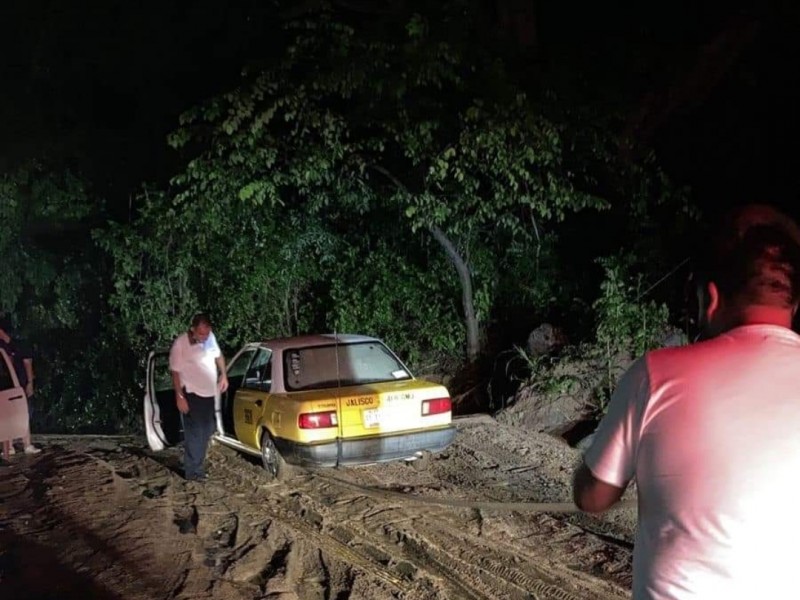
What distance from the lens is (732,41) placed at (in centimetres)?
995

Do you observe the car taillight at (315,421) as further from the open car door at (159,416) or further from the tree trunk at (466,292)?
the tree trunk at (466,292)

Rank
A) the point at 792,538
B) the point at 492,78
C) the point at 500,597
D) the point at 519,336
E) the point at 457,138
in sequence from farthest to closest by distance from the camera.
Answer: the point at 519,336
the point at 457,138
the point at 492,78
the point at 500,597
the point at 792,538

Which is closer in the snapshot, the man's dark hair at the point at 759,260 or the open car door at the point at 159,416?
the man's dark hair at the point at 759,260

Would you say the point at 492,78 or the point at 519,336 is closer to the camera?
the point at 492,78

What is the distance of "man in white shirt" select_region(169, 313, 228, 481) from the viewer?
7691 mm

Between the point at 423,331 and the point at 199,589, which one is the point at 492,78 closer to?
the point at 423,331

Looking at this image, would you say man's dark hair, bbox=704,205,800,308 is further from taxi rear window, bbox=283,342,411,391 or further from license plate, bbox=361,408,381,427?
taxi rear window, bbox=283,342,411,391

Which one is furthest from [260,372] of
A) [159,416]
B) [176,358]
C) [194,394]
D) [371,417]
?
[159,416]

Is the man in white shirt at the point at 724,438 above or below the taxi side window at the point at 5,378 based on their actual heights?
above

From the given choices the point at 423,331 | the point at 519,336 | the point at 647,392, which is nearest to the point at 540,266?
the point at 519,336

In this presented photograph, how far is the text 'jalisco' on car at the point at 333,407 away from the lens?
22.7 ft

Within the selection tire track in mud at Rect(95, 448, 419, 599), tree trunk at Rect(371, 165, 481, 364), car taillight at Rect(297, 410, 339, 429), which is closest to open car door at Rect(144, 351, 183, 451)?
tire track in mud at Rect(95, 448, 419, 599)

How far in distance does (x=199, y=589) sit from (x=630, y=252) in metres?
7.44

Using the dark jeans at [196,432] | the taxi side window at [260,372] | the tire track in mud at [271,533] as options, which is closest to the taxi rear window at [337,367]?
the taxi side window at [260,372]
